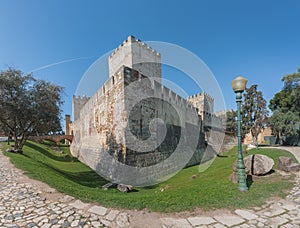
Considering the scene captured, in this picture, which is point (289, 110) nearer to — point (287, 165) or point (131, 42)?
point (287, 165)

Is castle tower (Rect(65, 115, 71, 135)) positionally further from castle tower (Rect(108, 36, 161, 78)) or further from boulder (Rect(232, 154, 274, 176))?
boulder (Rect(232, 154, 274, 176))

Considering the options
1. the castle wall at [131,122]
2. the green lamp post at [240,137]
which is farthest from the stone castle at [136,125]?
the green lamp post at [240,137]

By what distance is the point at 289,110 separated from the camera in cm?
1797

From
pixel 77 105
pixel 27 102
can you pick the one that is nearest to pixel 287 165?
pixel 27 102

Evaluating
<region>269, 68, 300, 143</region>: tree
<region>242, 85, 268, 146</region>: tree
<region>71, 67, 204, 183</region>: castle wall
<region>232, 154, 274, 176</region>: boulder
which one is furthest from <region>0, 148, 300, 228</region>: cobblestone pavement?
<region>269, 68, 300, 143</region>: tree

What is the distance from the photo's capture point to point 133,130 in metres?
7.06

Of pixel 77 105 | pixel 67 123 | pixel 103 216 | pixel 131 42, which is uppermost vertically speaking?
pixel 131 42

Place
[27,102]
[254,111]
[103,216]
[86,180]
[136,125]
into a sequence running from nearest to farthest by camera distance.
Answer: [103,216]
[136,125]
[86,180]
[27,102]
[254,111]

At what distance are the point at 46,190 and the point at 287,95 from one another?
25.4 m

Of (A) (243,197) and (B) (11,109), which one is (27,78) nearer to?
(B) (11,109)

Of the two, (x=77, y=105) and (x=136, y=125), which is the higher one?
(x=77, y=105)

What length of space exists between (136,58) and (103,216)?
1328 centimetres

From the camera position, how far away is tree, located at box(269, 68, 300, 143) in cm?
1631

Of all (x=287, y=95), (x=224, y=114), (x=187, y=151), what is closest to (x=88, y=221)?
(x=187, y=151)
